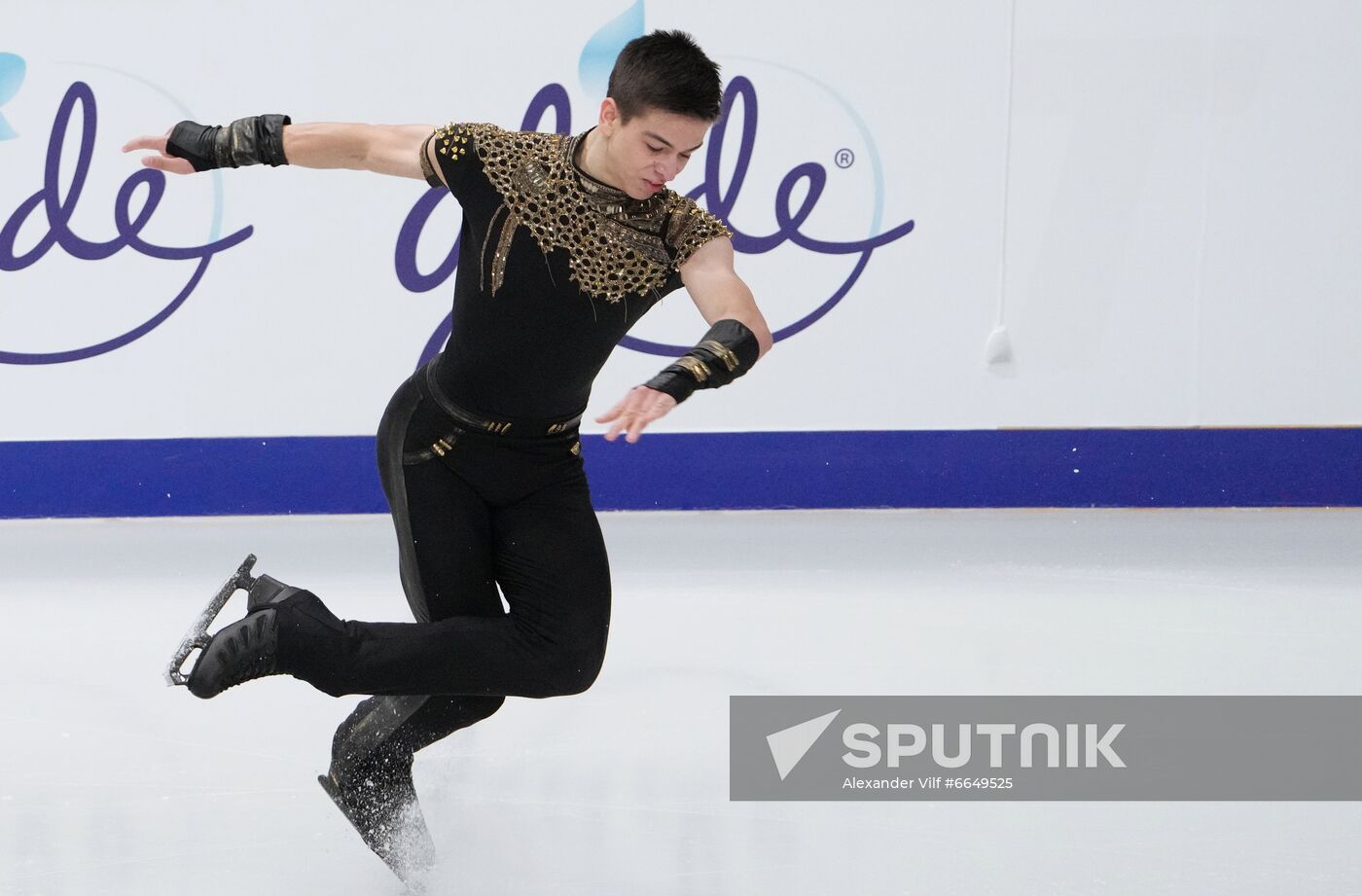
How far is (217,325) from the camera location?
500 centimetres

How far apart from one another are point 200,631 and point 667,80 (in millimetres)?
1099

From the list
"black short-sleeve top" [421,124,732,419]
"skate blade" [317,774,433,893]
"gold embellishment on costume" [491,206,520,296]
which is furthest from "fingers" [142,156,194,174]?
"skate blade" [317,774,433,893]

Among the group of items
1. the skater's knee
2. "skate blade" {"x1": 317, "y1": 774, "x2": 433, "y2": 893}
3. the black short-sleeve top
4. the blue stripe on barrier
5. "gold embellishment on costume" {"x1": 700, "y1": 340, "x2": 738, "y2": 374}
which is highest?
the black short-sleeve top

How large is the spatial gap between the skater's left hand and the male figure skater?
30 cm

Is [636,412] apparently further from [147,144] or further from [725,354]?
[147,144]

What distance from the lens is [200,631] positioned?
2150 mm

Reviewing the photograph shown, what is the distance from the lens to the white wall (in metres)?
4.90

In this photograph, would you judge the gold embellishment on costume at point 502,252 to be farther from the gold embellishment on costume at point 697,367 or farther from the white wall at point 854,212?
the white wall at point 854,212

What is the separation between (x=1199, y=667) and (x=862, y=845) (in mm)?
1350

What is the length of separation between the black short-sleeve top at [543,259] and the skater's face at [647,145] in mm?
45

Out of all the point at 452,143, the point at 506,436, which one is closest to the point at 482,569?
the point at 506,436

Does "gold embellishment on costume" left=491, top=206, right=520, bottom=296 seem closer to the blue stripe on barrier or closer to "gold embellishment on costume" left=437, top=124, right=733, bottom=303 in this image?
"gold embellishment on costume" left=437, top=124, right=733, bottom=303

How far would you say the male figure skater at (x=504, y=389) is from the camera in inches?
83.4

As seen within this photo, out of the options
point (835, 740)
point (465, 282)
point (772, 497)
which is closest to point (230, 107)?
point (772, 497)
